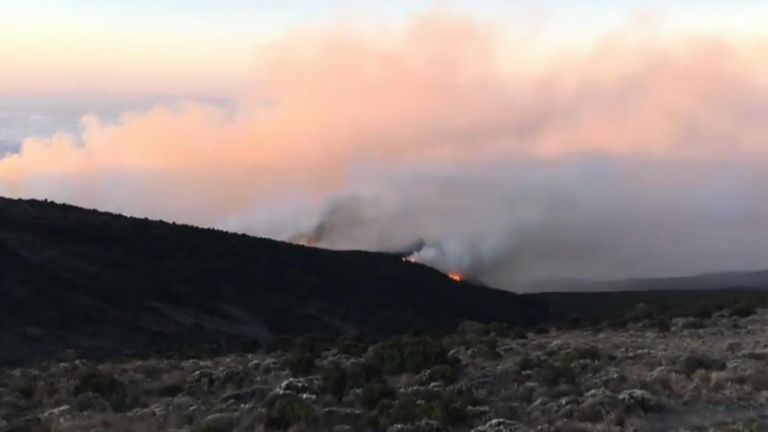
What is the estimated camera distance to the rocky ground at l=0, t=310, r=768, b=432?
45.3ft

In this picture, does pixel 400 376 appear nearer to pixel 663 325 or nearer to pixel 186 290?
pixel 663 325

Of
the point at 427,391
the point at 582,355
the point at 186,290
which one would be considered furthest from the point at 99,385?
the point at 186,290

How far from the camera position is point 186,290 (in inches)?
2616

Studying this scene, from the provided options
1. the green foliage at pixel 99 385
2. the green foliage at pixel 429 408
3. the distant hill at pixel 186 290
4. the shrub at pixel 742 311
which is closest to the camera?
the green foliage at pixel 429 408

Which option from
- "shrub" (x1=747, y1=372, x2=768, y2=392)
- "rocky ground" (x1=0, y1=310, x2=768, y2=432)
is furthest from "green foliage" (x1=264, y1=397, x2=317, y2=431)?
"shrub" (x1=747, y1=372, x2=768, y2=392)

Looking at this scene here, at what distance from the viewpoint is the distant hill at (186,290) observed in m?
54.7

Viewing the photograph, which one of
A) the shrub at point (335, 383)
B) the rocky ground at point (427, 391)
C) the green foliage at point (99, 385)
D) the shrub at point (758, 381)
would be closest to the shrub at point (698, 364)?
the rocky ground at point (427, 391)

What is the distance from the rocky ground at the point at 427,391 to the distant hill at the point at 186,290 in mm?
26959

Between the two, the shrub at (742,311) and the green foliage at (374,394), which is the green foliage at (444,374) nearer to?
the green foliage at (374,394)

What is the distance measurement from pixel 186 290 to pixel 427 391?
5285cm

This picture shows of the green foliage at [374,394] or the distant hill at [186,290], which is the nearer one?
the green foliage at [374,394]

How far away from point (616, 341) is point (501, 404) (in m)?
9.88

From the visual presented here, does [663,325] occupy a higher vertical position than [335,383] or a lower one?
higher

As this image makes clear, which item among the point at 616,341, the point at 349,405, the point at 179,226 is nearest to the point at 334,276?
the point at 179,226
